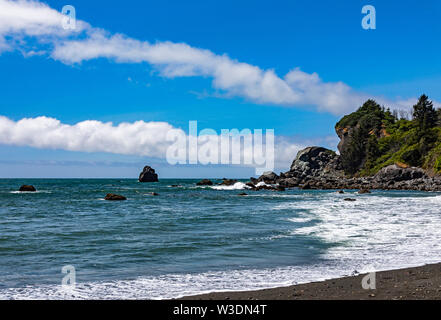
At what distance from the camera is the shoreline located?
8.16 m

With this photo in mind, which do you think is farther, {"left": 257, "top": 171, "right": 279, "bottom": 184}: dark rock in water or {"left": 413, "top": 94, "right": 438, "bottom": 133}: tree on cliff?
{"left": 257, "top": 171, "right": 279, "bottom": 184}: dark rock in water

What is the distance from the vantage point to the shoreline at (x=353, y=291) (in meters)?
8.16

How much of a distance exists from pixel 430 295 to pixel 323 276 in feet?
10.4

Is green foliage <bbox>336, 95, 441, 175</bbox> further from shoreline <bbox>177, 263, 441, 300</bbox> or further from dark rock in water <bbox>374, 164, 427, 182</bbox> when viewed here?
shoreline <bbox>177, 263, 441, 300</bbox>

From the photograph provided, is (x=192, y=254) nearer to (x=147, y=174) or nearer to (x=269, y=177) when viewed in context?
(x=269, y=177)

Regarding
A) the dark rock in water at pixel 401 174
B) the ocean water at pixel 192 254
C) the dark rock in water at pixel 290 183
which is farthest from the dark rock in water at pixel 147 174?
the ocean water at pixel 192 254

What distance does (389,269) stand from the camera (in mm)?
11383

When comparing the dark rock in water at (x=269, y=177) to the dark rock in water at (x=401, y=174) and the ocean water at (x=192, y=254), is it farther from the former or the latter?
the ocean water at (x=192, y=254)
